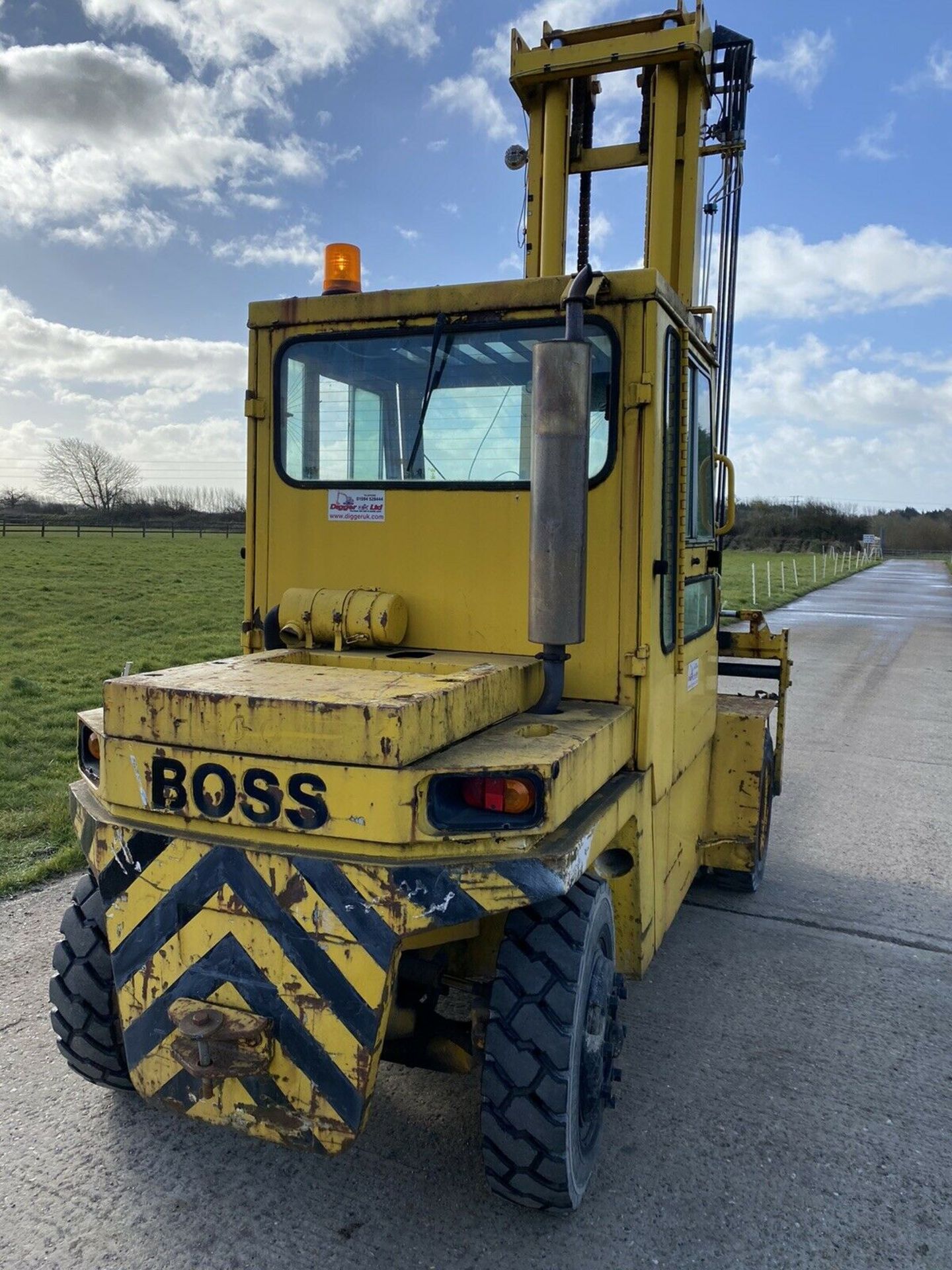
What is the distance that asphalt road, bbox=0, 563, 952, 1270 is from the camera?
8.48ft

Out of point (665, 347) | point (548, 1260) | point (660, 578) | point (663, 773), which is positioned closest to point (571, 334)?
point (665, 347)

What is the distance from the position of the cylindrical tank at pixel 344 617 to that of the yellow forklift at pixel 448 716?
0.01 m

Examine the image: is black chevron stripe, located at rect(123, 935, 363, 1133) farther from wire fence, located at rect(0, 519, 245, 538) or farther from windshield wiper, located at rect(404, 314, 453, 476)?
wire fence, located at rect(0, 519, 245, 538)

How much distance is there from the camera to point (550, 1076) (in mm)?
2529

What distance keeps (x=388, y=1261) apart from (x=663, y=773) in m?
1.79

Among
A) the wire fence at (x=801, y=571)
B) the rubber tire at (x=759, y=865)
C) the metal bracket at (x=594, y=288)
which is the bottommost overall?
the rubber tire at (x=759, y=865)

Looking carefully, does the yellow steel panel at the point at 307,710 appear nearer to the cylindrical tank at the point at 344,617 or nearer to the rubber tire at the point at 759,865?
the cylindrical tank at the point at 344,617

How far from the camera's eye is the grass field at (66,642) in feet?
19.0

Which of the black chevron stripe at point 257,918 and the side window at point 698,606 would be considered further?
the side window at point 698,606

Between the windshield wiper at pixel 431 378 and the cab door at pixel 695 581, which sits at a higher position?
the windshield wiper at pixel 431 378

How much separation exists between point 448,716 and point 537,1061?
924 mm

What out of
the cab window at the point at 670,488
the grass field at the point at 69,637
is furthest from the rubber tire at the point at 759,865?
the grass field at the point at 69,637

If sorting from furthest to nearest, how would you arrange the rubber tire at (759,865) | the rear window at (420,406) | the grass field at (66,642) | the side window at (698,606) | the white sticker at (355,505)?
the grass field at (66,642), the rubber tire at (759,865), the side window at (698,606), the white sticker at (355,505), the rear window at (420,406)

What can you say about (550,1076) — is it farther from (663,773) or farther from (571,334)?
(571,334)
